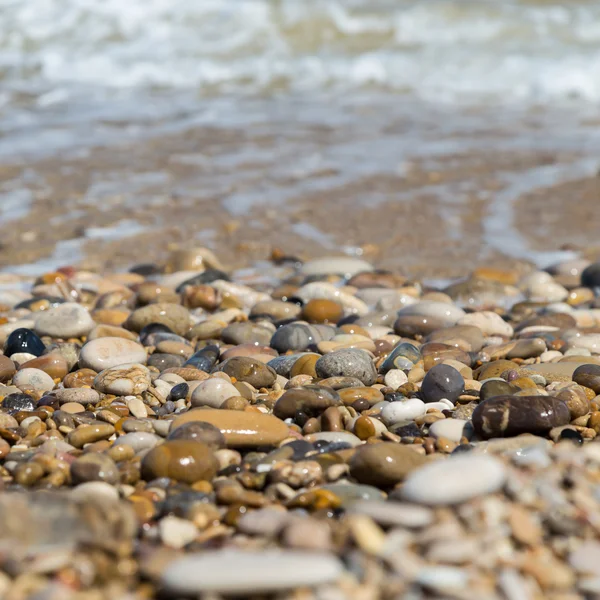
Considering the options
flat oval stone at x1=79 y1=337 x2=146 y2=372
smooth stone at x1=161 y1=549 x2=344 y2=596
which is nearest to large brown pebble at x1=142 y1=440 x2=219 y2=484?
smooth stone at x1=161 y1=549 x2=344 y2=596

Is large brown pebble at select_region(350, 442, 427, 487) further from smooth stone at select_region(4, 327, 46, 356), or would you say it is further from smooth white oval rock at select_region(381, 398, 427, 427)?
smooth stone at select_region(4, 327, 46, 356)

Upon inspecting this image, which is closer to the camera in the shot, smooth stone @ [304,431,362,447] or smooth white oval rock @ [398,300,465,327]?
smooth stone @ [304,431,362,447]

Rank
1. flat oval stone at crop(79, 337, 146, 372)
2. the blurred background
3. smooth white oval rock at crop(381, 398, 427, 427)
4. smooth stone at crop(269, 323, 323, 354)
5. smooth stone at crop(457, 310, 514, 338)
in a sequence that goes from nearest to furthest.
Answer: smooth white oval rock at crop(381, 398, 427, 427)
flat oval stone at crop(79, 337, 146, 372)
smooth stone at crop(269, 323, 323, 354)
smooth stone at crop(457, 310, 514, 338)
the blurred background

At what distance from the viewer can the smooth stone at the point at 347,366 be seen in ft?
9.67

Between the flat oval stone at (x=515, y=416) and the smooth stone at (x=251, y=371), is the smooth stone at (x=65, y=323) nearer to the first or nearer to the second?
the smooth stone at (x=251, y=371)

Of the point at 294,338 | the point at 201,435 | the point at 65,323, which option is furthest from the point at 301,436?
the point at 65,323

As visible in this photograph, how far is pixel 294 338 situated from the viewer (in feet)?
11.1

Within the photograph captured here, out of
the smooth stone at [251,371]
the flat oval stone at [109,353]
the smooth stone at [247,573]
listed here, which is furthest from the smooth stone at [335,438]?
the flat oval stone at [109,353]

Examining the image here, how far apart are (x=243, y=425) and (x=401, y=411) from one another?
0.51m

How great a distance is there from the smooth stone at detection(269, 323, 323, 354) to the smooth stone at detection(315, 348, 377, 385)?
361 millimetres

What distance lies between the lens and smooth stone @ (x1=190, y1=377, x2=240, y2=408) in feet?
8.84

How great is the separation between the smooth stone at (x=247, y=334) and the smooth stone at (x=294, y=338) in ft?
0.18

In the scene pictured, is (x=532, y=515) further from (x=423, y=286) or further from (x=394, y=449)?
(x=423, y=286)

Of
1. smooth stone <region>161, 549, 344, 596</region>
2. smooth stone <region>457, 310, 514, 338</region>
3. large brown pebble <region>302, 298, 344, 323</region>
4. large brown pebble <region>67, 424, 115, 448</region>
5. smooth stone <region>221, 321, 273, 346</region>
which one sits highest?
smooth stone <region>161, 549, 344, 596</region>
